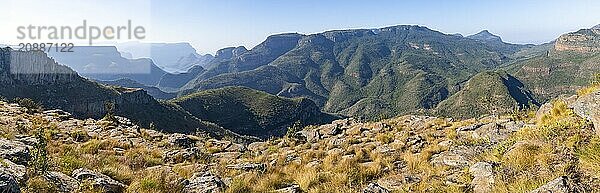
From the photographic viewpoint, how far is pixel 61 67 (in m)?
109

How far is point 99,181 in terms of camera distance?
782cm

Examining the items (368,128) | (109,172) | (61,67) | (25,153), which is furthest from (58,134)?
(61,67)

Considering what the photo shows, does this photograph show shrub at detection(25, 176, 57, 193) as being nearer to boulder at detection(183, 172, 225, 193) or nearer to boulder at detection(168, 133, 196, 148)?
boulder at detection(183, 172, 225, 193)

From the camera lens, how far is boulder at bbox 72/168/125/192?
25.0 ft

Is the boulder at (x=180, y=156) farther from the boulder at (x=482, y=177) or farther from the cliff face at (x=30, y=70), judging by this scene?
the cliff face at (x=30, y=70)

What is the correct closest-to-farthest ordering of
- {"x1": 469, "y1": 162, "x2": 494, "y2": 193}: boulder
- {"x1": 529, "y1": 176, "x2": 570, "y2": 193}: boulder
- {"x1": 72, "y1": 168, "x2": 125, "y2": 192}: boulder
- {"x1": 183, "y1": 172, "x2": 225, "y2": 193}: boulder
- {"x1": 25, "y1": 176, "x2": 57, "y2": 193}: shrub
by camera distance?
{"x1": 529, "y1": 176, "x2": 570, "y2": 193}: boulder, {"x1": 25, "y1": 176, "x2": 57, "y2": 193}: shrub, {"x1": 469, "y1": 162, "x2": 494, "y2": 193}: boulder, {"x1": 72, "y1": 168, "x2": 125, "y2": 192}: boulder, {"x1": 183, "y1": 172, "x2": 225, "y2": 193}: boulder

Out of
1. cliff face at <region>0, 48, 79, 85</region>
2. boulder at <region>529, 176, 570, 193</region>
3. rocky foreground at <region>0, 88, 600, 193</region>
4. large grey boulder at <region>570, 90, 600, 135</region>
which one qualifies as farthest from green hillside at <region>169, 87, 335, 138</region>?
boulder at <region>529, 176, 570, 193</region>

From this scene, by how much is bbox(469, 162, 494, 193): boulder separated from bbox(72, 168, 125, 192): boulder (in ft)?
22.8

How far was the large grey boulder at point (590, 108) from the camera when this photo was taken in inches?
330

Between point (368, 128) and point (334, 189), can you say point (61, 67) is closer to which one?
point (368, 128)

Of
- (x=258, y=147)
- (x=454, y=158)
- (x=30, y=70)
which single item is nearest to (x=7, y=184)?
(x=454, y=158)

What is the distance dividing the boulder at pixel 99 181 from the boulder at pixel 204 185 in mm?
1333

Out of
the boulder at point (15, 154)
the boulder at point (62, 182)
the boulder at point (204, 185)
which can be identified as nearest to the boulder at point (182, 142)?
the boulder at point (15, 154)

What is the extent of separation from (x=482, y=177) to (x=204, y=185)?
5705 millimetres
